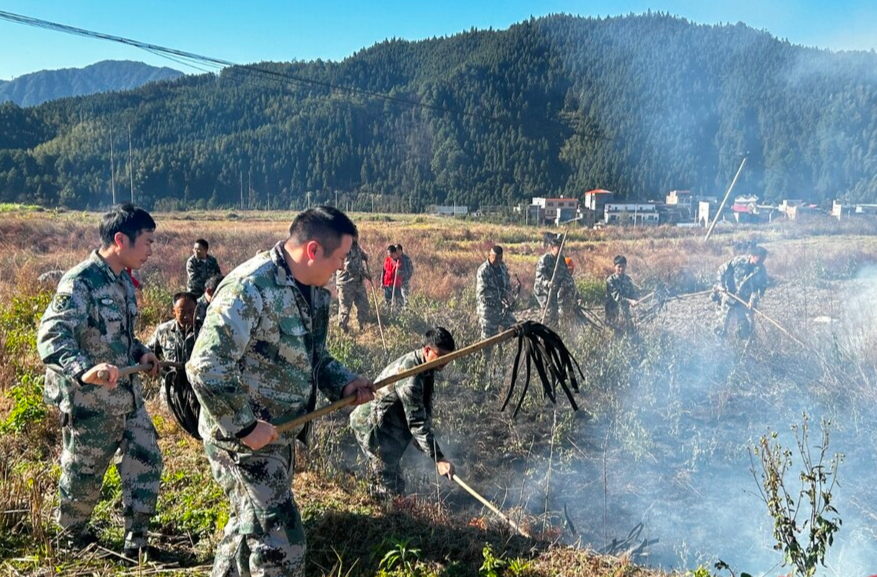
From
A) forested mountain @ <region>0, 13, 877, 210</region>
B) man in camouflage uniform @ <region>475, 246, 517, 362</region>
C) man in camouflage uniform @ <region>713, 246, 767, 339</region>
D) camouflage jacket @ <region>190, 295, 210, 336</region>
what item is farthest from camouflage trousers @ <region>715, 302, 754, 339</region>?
forested mountain @ <region>0, 13, 877, 210</region>

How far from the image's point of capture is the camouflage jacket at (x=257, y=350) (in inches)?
88.2

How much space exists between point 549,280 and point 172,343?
6.37 m

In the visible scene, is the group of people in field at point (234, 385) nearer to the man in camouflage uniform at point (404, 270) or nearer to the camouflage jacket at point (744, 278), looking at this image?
the man in camouflage uniform at point (404, 270)

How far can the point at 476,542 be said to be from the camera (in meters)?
3.38

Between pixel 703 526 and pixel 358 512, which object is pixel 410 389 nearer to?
pixel 358 512

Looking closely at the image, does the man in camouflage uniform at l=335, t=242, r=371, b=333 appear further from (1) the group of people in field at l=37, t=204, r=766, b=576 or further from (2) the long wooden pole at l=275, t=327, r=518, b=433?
(2) the long wooden pole at l=275, t=327, r=518, b=433

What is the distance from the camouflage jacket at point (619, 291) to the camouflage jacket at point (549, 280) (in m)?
0.63

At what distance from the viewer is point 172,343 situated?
16.4 ft

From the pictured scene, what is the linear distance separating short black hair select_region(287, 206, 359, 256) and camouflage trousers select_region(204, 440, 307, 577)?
83cm

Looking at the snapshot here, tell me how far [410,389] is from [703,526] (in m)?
3.05

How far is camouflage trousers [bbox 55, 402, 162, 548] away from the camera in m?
3.15

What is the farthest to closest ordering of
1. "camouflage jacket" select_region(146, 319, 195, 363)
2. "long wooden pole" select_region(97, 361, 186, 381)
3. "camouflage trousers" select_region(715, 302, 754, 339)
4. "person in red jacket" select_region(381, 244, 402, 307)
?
"person in red jacket" select_region(381, 244, 402, 307) < "camouflage trousers" select_region(715, 302, 754, 339) < "camouflage jacket" select_region(146, 319, 195, 363) < "long wooden pole" select_region(97, 361, 186, 381)

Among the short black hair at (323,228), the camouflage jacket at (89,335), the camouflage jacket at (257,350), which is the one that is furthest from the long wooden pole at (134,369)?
the short black hair at (323,228)

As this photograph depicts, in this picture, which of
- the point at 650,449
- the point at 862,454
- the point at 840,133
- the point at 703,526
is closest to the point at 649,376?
the point at 650,449
